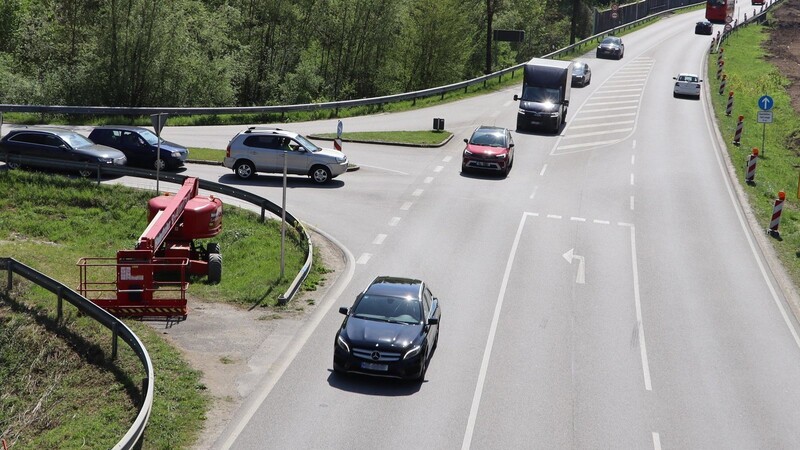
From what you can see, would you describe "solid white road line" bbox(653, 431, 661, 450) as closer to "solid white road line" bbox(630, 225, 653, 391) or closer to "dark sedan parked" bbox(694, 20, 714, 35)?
"solid white road line" bbox(630, 225, 653, 391)

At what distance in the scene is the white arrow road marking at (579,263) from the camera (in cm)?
2484

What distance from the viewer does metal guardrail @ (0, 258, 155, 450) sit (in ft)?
45.5

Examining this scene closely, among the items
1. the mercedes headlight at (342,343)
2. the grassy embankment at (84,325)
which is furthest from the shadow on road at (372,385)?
the grassy embankment at (84,325)

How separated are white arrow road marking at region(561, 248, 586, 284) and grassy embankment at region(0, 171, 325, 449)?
22.4 ft

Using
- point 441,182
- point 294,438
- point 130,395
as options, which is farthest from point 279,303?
point 441,182

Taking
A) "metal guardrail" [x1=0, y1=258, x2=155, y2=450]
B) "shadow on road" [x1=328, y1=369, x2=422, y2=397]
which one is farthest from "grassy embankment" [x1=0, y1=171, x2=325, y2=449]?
"shadow on road" [x1=328, y1=369, x2=422, y2=397]

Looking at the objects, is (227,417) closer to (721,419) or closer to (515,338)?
(515,338)

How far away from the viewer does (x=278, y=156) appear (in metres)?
33.8

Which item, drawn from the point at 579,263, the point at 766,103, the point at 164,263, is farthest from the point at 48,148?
the point at 766,103

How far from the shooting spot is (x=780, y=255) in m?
28.3

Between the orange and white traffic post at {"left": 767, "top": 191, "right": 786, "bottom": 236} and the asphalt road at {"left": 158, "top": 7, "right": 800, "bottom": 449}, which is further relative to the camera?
the orange and white traffic post at {"left": 767, "top": 191, "right": 786, "bottom": 236}

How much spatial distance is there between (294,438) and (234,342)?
4.70 meters

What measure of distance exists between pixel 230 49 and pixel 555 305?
157ft

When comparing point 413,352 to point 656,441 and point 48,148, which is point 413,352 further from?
point 48,148
